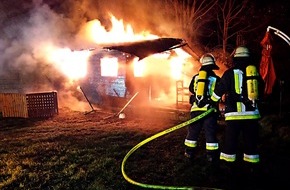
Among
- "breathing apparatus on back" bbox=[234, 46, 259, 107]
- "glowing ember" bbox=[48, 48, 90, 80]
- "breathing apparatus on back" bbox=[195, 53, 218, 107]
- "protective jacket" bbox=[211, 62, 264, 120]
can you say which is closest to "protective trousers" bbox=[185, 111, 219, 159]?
"breathing apparatus on back" bbox=[195, 53, 218, 107]

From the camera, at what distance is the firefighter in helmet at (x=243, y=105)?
17.1 feet

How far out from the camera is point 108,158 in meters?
6.54

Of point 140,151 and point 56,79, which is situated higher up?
point 56,79

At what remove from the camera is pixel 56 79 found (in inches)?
743

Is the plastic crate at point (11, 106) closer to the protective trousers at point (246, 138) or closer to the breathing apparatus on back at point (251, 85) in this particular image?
the protective trousers at point (246, 138)

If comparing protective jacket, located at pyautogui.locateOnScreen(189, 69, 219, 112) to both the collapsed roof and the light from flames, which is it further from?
the light from flames

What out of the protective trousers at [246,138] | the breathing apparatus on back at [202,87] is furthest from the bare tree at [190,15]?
the protective trousers at [246,138]

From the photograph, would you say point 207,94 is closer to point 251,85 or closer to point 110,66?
point 251,85

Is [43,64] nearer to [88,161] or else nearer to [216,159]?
[88,161]

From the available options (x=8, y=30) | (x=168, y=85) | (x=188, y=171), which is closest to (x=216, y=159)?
(x=188, y=171)

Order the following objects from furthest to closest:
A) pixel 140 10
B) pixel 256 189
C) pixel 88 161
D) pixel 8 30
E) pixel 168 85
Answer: pixel 140 10
pixel 8 30
pixel 168 85
pixel 88 161
pixel 256 189

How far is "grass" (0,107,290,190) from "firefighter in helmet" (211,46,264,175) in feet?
1.76

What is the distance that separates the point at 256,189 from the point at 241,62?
7.68 feet

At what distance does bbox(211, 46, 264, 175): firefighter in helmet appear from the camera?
5.21 meters
